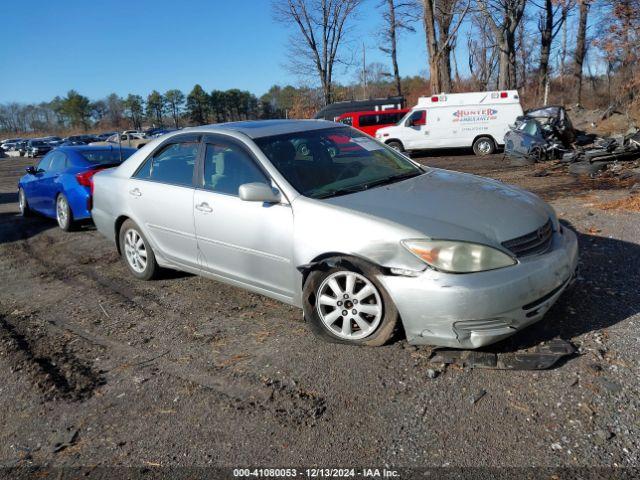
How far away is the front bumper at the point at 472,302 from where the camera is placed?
3.03m

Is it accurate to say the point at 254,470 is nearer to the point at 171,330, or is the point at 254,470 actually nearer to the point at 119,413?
the point at 119,413

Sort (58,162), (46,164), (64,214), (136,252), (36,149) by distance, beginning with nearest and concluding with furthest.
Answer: (136,252) < (64,214) < (58,162) < (46,164) < (36,149)

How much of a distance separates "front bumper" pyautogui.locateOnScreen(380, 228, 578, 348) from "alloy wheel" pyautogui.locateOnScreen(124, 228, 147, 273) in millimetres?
2984

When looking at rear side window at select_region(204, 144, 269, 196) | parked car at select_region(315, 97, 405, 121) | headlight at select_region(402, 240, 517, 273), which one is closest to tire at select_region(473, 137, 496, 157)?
parked car at select_region(315, 97, 405, 121)

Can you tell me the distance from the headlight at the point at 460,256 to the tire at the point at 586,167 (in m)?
9.13

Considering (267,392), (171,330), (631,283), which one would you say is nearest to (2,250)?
(171,330)

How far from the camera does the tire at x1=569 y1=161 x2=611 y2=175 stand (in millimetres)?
10953

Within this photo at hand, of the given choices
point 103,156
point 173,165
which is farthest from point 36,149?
point 173,165

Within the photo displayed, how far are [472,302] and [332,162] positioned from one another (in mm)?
1790

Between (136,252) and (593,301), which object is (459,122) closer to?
(136,252)

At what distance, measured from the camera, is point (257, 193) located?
376 centimetres

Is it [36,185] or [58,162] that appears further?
[36,185]

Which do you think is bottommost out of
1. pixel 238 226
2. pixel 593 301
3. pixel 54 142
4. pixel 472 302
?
pixel 593 301

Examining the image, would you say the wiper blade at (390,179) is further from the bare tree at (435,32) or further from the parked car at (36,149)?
the parked car at (36,149)
